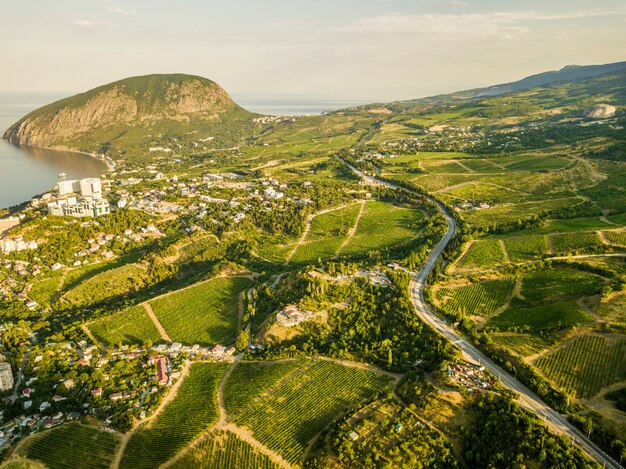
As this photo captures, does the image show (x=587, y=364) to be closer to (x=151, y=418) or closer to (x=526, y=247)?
(x=526, y=247)

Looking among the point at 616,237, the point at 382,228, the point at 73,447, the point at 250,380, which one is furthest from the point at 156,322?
the point at 616,237

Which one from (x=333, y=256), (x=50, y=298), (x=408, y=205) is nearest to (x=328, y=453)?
(x=333, y=256)

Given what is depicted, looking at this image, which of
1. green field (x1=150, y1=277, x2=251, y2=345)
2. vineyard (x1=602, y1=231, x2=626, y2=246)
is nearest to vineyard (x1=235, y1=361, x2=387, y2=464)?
green field (x1=150, y1=277, x2=251, y2=345)

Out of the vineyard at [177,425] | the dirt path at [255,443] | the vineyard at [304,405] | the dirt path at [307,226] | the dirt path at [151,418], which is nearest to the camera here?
the dirt path at [255,443]

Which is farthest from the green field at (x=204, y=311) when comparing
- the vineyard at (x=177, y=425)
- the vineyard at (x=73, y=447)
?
the vineyard at (x=73, y=447)

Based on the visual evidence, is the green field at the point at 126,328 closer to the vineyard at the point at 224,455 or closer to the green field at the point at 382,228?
the vineyard at the point at 224,455

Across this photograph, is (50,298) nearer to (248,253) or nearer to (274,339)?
(248,253)
